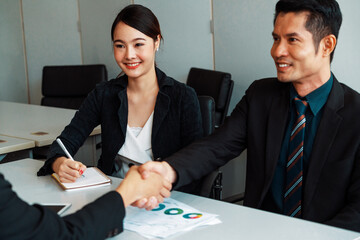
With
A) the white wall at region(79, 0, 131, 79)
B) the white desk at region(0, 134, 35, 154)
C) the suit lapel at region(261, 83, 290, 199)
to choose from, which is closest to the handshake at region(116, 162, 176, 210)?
the suit lapel at region(261, 83, 290, 199)

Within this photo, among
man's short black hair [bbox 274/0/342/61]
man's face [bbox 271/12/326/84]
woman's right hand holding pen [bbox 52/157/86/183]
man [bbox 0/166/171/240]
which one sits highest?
man's short black hair [bbox 274/0/342/61]

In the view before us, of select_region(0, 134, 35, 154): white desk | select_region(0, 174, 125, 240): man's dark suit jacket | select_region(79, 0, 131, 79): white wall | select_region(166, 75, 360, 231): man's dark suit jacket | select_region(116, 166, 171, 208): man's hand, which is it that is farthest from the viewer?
select_region(79, 0, 131, 79): white wall

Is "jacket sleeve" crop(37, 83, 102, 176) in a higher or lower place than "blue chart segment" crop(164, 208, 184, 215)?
higher

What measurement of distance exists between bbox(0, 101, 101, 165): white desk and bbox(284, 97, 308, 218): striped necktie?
5.17 feet

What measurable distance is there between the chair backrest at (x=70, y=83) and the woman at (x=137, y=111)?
228cm

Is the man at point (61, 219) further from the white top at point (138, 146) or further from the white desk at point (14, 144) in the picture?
the white desk at point (14, 144)

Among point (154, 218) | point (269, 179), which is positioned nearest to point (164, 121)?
point (269, 179)

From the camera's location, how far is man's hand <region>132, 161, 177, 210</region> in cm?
155

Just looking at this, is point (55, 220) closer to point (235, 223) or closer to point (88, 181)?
point (235, 223)

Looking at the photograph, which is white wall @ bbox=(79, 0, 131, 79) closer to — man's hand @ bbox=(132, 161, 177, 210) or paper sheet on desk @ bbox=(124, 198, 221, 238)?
man's hand @ bbox=(132, 161, 177, 210)

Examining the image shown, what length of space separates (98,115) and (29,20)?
4364 millimetres

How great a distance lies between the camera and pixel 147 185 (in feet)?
5.26

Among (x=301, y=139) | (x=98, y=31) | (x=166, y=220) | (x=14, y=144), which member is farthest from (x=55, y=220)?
(x=98, y=31)

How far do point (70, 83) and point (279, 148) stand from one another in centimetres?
325
